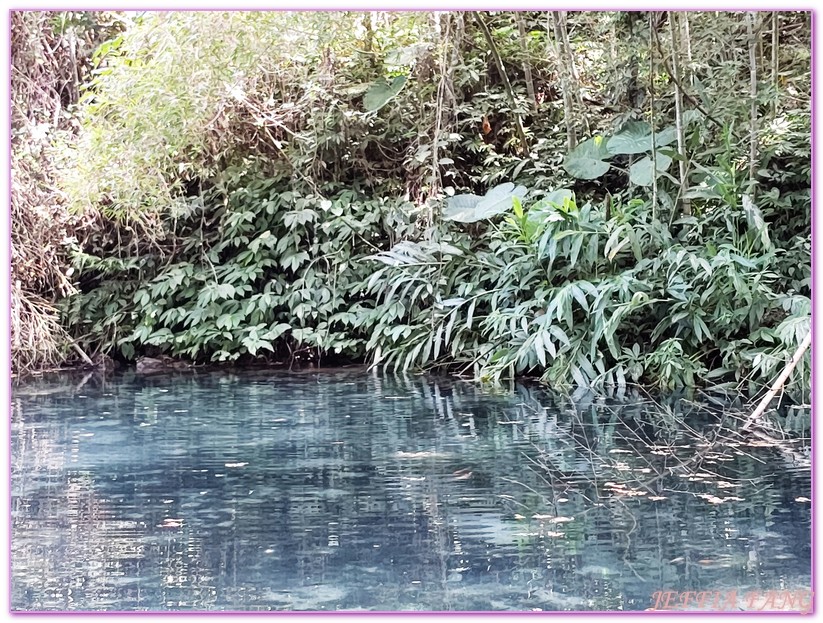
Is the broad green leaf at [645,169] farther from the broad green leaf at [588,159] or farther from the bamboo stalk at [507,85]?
the bamboo stalk at [507,85]

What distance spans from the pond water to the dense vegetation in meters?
0.91

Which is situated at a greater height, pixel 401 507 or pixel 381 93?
pixel 381 93

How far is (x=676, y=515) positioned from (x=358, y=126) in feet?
17.2

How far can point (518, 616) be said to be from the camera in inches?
83.8

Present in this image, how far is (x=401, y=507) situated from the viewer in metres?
3.14

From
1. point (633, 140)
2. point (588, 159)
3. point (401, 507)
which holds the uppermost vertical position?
point (633, 140)

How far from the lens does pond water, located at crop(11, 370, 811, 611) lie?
7.92ft

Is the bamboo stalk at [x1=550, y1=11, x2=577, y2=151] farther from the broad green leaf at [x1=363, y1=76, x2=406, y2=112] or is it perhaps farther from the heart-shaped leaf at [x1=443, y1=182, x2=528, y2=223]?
the broad green leaf at [x1=363, y1=76, x2=406, y2=112]

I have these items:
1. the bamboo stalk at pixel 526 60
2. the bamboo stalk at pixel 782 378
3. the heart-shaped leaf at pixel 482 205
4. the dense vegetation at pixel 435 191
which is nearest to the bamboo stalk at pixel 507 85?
the dense vegetation at pixel 435 191

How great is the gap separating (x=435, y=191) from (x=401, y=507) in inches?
156

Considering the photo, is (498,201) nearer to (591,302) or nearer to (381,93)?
(591,302)

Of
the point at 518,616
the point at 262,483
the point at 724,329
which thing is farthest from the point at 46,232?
the point at 518,616

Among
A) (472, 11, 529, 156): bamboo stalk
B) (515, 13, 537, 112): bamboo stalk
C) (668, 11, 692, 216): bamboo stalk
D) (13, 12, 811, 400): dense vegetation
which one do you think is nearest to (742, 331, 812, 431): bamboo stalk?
(13, 12, 811, 400): dense vegetation

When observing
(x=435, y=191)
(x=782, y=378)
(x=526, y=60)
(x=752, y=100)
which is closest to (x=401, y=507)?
(x=782, y=378)
